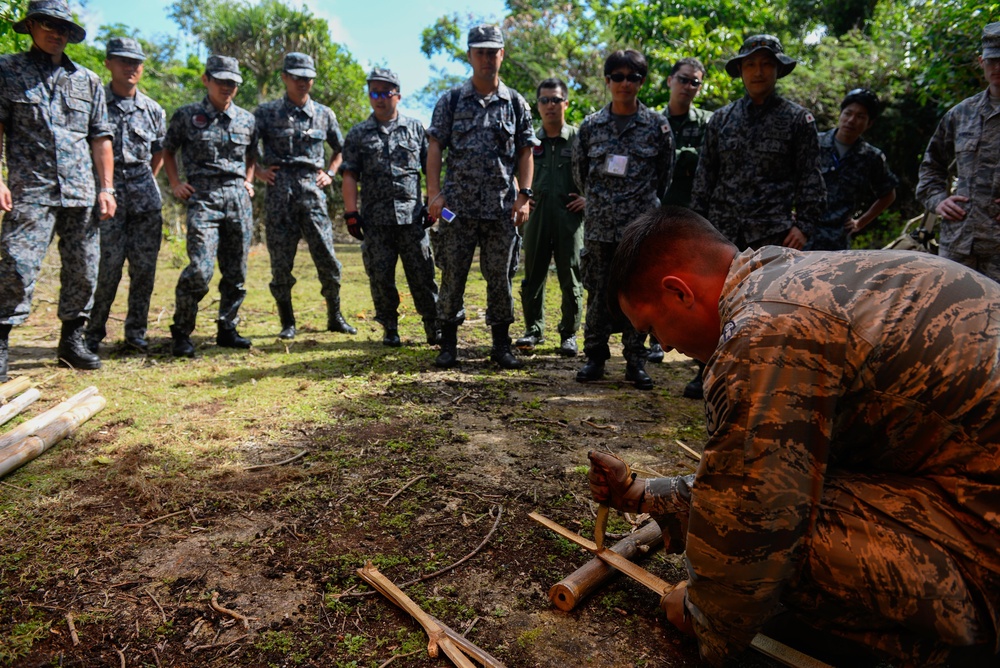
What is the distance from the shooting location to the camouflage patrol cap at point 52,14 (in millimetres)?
4086

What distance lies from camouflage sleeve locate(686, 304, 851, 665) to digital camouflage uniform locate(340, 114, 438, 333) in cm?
420

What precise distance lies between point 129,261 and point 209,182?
845 millimetres

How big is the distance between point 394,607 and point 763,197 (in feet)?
10.4

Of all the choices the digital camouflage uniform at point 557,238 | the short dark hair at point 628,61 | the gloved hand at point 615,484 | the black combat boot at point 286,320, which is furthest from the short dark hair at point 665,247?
the black combat boot at point 286,320

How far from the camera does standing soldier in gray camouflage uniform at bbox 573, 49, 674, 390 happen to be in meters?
4.47

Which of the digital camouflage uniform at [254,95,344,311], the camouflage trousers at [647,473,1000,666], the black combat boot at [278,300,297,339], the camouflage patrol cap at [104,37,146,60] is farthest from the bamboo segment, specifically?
the camouflage patrol cap at [104,37,146,60]

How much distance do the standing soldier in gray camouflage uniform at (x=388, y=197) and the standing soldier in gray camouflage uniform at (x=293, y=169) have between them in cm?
30

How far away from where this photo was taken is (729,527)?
5.13 ft

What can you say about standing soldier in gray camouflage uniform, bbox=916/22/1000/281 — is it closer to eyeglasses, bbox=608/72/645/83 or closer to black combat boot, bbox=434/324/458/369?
eyeglasses, bbox=608/72/645/83

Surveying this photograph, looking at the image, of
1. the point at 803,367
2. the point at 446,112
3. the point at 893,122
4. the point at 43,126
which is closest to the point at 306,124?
the point at 446,112

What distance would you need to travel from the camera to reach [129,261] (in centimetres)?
519

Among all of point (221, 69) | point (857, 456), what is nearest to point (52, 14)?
point (221, 69)

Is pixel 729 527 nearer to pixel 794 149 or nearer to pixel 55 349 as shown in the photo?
pixel 794 149

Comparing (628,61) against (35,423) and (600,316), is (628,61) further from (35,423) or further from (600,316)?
(35,423)
